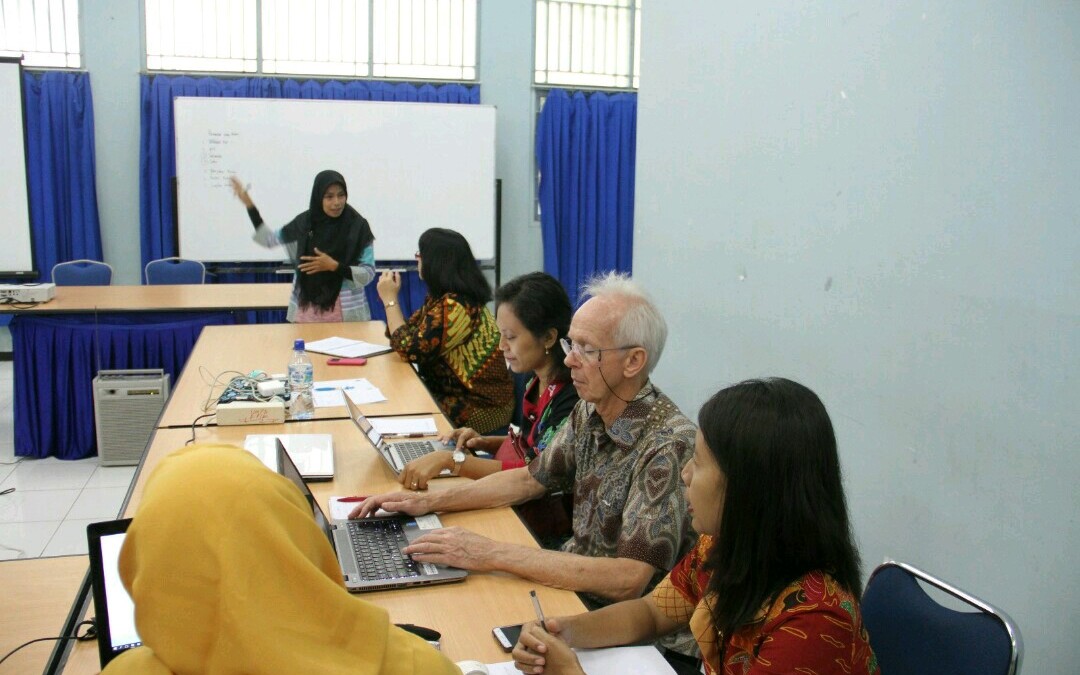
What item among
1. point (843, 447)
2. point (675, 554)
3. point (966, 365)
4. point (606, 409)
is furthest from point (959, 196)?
point (675, 554)

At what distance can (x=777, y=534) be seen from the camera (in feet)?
4.04

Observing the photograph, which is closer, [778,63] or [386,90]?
[778,63]

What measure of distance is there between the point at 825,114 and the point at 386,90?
15.1 feet

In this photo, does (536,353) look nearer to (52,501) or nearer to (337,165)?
(52,501)

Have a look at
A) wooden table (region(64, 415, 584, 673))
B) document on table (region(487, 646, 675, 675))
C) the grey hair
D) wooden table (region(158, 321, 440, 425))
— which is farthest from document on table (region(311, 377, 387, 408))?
document on table (region(487, 646, 675, 675))

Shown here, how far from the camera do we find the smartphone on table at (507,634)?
4.70 ft

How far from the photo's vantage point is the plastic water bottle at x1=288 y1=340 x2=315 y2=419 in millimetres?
2795

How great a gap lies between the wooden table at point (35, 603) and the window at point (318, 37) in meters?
5.55

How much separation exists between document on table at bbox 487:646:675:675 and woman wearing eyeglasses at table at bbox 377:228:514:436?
1856 mm

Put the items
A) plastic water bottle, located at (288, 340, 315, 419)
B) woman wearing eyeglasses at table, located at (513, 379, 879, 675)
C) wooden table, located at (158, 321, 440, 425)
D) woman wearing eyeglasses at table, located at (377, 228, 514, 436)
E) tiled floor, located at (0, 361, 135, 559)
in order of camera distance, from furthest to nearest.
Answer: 1. tiled floor, located at (0, 361, 135, 559)
2. woman wearing eyeglasses at table, located at (377, 228, 514, 436)
3. wooden table, located at (158, 321, 440, 425)
4. plastic water bottle, located at (288, 340, 315, 419)
5. woman wearing eyeglasses at table, located at (513, 379, 879, 675)

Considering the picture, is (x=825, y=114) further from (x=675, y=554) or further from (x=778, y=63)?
(x=675, y=554)

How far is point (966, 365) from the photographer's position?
2234 mm

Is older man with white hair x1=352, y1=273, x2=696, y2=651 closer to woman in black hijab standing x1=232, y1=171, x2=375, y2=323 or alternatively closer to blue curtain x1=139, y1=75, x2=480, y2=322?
woman in black hijab standing x1=232, y1=171, x2=375, y2=323

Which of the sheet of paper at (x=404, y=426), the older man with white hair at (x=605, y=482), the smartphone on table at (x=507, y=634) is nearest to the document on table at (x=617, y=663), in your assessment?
the smartphone on table at (x=507, y=634)
